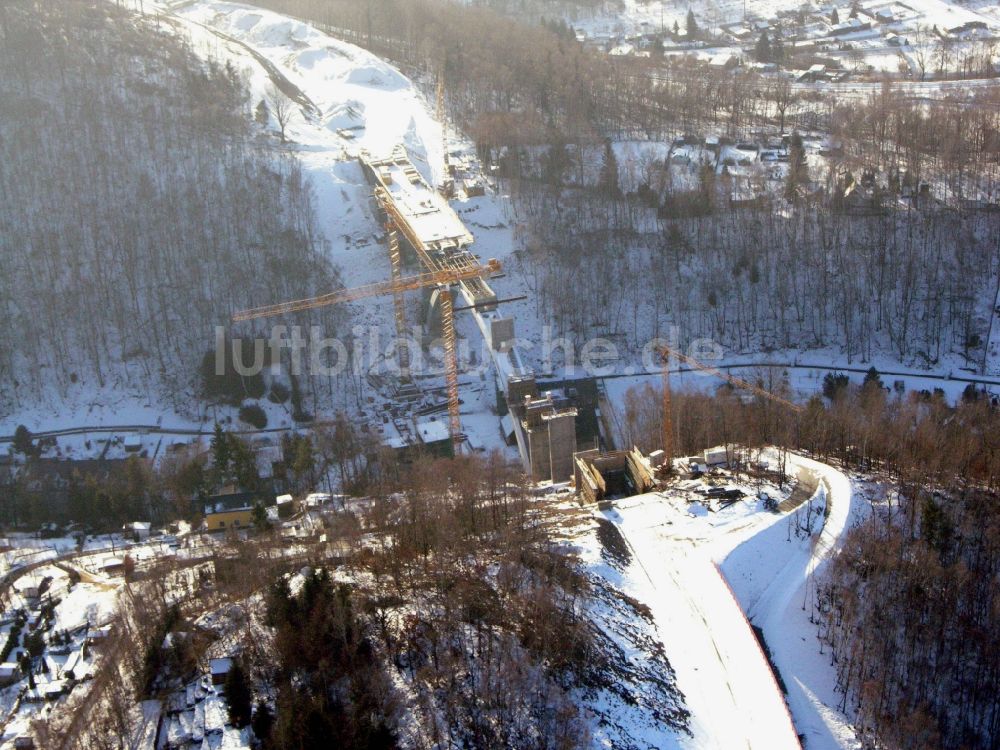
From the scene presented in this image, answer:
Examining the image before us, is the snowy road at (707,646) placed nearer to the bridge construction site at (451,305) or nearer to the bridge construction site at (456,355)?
the bridge construction site at (456,355)

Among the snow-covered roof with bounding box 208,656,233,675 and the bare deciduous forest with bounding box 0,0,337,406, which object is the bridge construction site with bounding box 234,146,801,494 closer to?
the bare deciduous forest with bounding box 0,0,337,406

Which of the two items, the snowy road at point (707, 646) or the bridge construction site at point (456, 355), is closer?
the snowy road at point (707, 646)

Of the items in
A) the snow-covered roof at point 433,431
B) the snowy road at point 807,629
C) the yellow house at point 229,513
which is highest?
the snow-covered roof at point 433,431

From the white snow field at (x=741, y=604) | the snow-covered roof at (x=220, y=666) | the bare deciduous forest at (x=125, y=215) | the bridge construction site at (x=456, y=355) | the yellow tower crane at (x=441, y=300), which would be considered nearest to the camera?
the snow-covered roof at (x=220, y=666)

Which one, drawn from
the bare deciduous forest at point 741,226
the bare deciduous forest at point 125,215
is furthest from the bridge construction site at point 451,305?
the bare deciduous forest at point 741,226

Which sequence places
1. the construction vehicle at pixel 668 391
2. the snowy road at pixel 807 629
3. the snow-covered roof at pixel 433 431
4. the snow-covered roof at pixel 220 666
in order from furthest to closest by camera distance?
the snow-covered roof at pixel 433 431, the construction vehicle at pixel 668 391, the snowy road at pixel 807 629, the snow-covered roof at pixel 220 666

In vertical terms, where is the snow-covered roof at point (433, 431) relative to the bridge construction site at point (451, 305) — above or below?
below
